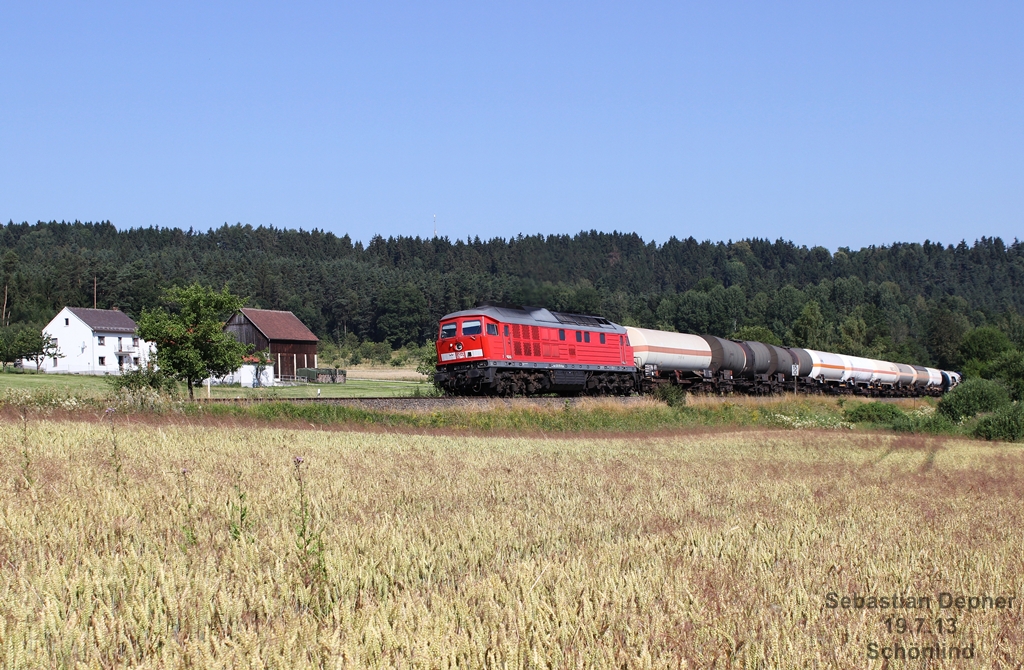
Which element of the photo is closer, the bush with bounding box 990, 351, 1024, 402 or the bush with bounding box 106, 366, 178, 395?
the bush with bounding box 106, 366, 178, 395

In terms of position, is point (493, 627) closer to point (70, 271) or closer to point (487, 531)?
point (487, 531)

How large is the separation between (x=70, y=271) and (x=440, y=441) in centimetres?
13618

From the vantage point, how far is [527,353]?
36.2 metres

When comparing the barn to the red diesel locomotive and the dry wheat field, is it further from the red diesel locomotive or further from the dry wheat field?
the dry wheat field

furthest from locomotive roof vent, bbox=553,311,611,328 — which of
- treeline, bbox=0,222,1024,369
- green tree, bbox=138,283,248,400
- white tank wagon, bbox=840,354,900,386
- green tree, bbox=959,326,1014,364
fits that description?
green tree, bbox=959,326,1014,364

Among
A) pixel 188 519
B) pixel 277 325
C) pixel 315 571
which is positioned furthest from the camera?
pixel 277 325

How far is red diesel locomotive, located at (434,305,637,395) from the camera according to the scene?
1357 inches

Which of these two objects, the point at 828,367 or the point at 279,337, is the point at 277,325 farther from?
the point at 828,367

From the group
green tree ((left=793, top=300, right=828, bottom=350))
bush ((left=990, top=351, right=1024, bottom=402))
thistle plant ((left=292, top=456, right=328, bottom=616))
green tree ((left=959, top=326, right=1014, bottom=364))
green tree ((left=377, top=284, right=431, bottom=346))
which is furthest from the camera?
green tree ((left=377, top=284, right=431, bottom=346))

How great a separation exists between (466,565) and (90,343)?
9558 centimetres

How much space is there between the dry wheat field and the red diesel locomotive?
67.2 ft

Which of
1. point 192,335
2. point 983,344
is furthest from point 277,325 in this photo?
point 983,344

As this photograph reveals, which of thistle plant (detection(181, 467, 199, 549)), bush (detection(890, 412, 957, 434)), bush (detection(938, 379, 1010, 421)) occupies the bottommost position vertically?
bush (detection(890, 412, 957, 434))

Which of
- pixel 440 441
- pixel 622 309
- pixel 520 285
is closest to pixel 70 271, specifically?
pixel 622 309
